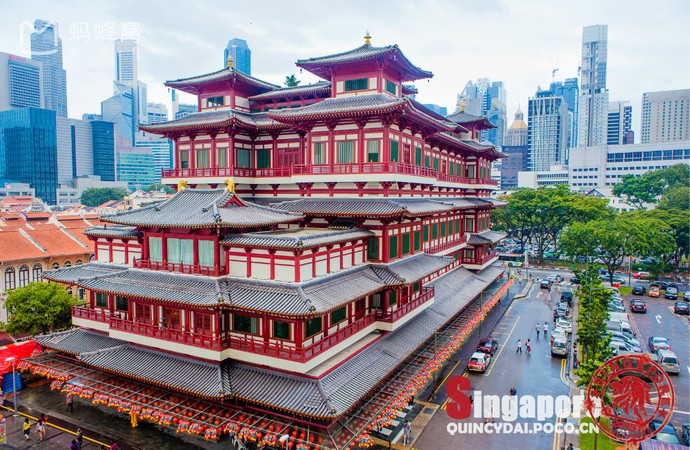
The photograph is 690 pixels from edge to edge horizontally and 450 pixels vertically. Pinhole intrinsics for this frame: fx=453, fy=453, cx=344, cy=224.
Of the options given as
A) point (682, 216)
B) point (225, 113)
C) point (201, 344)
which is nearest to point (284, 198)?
point (225, 113)

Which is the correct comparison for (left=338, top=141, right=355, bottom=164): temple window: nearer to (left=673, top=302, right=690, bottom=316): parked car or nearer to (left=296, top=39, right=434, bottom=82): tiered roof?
(left=296, top=39, right=434, bottom=82): tiered roof

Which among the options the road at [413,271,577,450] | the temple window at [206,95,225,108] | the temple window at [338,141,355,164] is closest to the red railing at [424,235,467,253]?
the road at [413,271,577,450]

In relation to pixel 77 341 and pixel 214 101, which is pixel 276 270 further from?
pixel 214 101

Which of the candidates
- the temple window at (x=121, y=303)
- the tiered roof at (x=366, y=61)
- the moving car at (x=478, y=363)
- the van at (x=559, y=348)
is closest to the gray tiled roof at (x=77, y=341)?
the temple window at (x=121, y=303)

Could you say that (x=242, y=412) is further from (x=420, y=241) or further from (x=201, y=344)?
(x=420, y=241)

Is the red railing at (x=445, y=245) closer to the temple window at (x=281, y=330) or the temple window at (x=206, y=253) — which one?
the temple window at (x=281, y=330)
